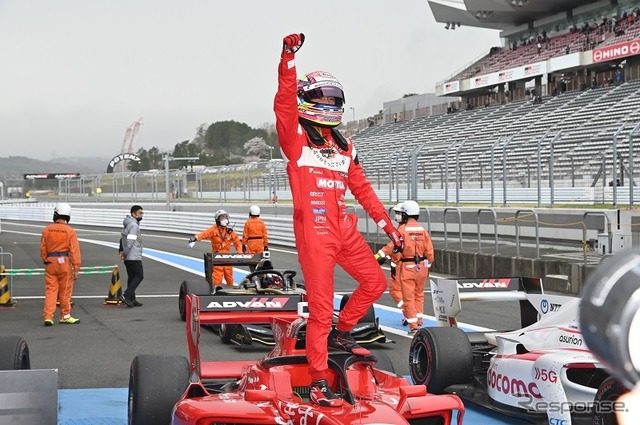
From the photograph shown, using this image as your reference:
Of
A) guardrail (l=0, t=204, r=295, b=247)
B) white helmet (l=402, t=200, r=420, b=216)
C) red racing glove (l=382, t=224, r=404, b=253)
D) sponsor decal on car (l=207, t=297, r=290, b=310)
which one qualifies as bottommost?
guardrail (l=0, t=204, r=295, b=247)

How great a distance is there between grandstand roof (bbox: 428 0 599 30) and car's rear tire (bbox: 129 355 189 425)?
51340mm

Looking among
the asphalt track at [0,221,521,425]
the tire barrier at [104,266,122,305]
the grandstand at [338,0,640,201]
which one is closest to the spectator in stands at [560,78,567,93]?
the grandstand at [338,0,640,201]

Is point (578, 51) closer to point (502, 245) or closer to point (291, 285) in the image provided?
point (502, 245)

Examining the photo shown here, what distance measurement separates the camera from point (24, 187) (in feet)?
301

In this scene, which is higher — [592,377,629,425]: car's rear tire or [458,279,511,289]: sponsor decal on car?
[458,279,511,289]: sponsor decal on car

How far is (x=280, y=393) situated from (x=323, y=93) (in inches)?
73.1

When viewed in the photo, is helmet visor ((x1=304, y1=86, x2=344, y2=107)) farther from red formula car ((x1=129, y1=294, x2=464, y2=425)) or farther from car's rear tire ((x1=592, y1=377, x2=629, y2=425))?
car's rear tire ((x1=592, y1=377, x2=629, y2=425))

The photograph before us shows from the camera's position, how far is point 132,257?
1551 centimetres

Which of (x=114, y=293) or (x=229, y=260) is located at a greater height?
(x=229, y=260)

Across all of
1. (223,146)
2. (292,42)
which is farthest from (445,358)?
(223,146)

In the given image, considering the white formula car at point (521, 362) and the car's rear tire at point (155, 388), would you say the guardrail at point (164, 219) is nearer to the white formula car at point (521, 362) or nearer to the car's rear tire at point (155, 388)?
the white formula car at point (521, 362)

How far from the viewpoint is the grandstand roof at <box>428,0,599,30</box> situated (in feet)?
181

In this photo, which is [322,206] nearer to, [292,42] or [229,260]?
[292,42]

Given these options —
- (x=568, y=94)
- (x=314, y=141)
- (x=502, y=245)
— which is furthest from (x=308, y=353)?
(x=568, y=94)
